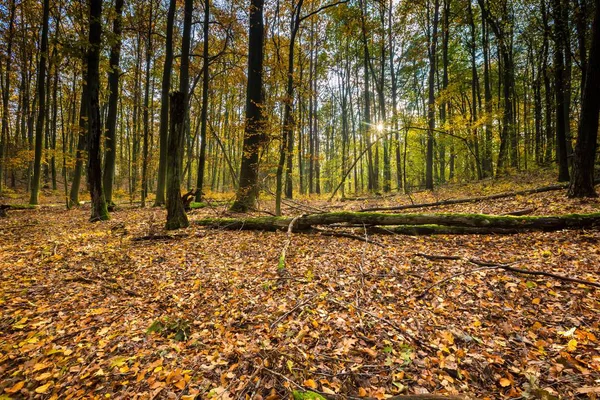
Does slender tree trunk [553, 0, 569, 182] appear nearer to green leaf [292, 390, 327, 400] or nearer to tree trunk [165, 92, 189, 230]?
green leaf [292, 390, 327, 400]

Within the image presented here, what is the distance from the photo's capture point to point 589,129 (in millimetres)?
6906

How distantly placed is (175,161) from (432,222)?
288 inches

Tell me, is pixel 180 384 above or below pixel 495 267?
below

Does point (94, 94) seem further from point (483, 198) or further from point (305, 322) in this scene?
point (483, 198)

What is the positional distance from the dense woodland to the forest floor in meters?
3.97

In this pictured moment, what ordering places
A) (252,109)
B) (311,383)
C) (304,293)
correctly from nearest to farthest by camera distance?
(311,383) < (304,293) < (252,109)

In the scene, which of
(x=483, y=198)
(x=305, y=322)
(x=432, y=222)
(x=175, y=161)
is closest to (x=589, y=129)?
(x=483, y=198)

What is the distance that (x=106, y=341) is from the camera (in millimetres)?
3293

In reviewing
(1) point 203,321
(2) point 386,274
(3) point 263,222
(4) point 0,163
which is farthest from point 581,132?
(4) point 0,163

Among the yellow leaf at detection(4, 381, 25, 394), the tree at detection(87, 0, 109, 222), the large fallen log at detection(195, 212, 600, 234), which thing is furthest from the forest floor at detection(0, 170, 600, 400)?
the tree at detection(87, 0, 109, 222)

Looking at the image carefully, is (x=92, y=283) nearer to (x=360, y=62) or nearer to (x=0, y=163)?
(x=0, y=163)

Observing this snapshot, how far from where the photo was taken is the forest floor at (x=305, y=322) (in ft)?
8.61

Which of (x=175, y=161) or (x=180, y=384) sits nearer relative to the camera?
(x=180, y=384)

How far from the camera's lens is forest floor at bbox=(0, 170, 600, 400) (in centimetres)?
262
